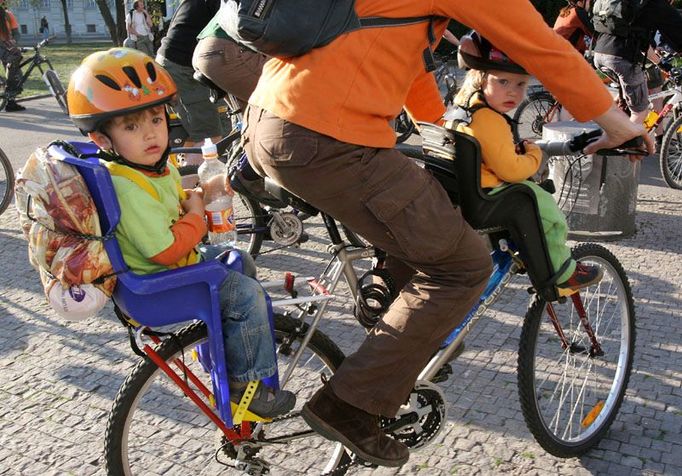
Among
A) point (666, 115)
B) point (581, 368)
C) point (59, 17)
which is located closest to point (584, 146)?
point (581, 368)

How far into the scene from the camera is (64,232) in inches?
92.7

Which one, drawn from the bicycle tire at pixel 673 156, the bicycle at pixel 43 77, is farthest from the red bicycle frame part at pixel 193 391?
the bicycle at pixel 43 77

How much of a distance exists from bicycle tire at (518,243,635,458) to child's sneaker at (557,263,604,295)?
0.09 meters

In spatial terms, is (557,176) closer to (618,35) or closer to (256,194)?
(618,35)

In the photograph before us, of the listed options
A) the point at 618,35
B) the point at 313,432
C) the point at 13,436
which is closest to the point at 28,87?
the point at 618,35

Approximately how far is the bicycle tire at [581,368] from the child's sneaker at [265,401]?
97 cm

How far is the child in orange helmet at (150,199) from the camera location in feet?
8.13

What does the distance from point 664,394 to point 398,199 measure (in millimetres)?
2090

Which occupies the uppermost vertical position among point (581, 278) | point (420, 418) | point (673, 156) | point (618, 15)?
point (618, 15)

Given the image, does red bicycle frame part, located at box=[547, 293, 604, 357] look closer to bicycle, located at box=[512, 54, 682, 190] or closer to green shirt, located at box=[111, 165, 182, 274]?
green shirt, located at box=[111, 165, 182, 274]

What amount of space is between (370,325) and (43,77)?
36.1 ft

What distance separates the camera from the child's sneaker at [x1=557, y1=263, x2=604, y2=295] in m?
2.98

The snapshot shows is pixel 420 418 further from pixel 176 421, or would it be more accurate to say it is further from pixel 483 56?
pixel 483 56

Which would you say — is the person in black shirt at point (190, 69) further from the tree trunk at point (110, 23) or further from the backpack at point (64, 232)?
the tree trunk at point (110, 23)
